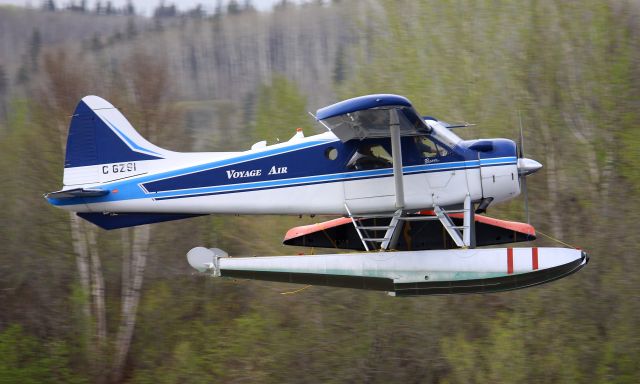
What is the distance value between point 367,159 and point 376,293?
15869mm

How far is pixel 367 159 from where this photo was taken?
14234mm

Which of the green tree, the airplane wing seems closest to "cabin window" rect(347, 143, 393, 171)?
the airplane wing

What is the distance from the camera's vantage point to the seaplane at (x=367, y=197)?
13.9 meters

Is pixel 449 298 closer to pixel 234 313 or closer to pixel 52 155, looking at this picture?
pixel 234 313

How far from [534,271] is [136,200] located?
18.1 feet

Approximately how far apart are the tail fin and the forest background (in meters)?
12.2

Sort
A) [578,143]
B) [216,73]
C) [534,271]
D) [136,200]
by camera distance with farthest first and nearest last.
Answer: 1. [216,73]
2. [578,143]
3. [136,200]
4. [534,271]

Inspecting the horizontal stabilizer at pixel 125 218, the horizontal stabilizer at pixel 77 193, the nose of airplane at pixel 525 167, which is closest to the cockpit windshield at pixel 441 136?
the nose of airplane at pixel 525 167

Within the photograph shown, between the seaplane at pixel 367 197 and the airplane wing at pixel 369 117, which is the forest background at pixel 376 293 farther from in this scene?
the airplane wing at pixel 369 117

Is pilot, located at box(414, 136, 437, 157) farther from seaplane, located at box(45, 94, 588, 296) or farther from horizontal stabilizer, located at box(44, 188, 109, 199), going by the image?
horizontal stabilizer, located at box(44, 188, 109, 199)

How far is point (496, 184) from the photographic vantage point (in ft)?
45.7

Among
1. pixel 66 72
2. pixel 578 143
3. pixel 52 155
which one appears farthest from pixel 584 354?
pixel 66 72

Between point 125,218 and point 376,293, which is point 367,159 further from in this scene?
point 376,293

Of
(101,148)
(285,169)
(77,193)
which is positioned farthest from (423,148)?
(77,193)
